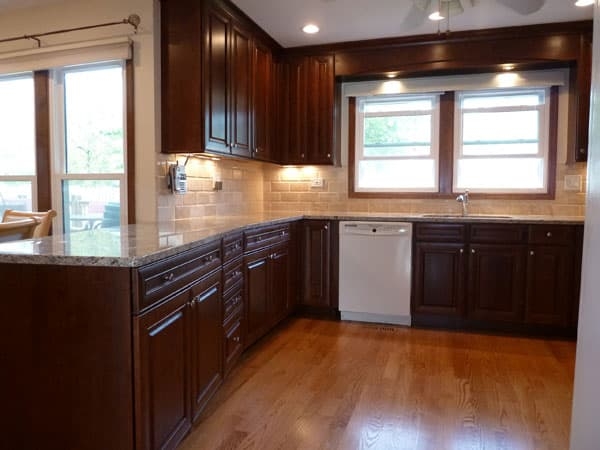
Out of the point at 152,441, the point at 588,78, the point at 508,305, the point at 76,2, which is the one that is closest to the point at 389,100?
the point at 588,78

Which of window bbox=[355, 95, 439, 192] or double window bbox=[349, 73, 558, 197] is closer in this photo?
double window bbox=[349, 73, 558, 197]

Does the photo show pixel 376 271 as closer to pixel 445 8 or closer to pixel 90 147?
pixel 445 8

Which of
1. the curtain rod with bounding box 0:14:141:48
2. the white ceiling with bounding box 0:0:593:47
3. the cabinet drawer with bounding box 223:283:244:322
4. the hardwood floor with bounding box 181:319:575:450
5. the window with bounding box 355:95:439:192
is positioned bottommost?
the hardwood floor with bounding box 181:319:575:450

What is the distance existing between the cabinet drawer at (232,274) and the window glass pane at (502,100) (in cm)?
Answer: 259

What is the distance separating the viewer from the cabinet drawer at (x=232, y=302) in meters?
2.32

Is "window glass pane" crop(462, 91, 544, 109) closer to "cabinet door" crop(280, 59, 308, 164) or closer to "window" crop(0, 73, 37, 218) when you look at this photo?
"cabinet door" crop(280, 59, 308, 164)

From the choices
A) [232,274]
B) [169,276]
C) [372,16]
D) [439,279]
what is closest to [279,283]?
[232,274]

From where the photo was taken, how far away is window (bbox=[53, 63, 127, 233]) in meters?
2.96

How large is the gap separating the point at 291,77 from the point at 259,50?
1.63 ft

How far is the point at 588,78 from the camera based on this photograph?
332cm

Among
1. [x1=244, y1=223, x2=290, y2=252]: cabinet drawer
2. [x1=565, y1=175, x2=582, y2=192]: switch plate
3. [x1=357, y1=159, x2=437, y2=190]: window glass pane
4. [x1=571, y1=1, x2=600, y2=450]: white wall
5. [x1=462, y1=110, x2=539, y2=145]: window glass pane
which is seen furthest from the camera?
[x1=357, y1=159, x2=437, y2=190]: window glass pane

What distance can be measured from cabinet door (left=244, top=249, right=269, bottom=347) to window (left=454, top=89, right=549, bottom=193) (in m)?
2.02

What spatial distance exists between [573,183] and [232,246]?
2968 mm

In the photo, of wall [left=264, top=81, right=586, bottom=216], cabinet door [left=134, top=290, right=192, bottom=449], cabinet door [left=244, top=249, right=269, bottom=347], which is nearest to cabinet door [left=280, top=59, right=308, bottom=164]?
wall [left=264, top=81, right=586, bottom=216]
